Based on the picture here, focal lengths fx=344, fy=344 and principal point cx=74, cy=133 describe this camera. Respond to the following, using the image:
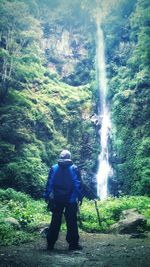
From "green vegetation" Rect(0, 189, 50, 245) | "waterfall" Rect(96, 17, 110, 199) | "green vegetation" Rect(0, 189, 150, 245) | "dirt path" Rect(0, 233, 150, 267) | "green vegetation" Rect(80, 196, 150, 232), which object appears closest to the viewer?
"dirt path" Rect(0, 233, 150, 267)

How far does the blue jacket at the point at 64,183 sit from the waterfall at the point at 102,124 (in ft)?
38.1

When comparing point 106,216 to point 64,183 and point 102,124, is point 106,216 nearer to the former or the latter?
point 64,183

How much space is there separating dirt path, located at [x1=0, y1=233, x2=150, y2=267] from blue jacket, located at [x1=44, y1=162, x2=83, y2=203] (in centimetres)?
117

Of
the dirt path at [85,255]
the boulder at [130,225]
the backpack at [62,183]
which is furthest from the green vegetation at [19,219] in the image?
the boulder at [130,225]

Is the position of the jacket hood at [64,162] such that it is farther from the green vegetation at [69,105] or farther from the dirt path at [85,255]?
the green vegetation at [69,105]

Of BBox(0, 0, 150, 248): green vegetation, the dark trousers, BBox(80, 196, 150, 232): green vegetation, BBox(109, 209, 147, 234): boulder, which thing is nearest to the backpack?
the dark trousers

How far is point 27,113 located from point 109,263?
13.5 m

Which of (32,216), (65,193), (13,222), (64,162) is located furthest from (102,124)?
(65,193)

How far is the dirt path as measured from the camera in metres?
5.97

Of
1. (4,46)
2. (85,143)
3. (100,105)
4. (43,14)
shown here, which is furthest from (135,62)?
(43,14)

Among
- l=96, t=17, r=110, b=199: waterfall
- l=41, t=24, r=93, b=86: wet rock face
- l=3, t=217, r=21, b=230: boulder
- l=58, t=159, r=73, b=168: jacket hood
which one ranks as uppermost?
l=41, t=24, r=93, b=86: wet rock face

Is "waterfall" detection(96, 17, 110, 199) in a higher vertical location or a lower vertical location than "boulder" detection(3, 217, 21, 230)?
higher

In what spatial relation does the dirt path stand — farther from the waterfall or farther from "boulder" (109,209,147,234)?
the waterfall

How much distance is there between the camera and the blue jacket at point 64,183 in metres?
7.50
